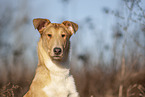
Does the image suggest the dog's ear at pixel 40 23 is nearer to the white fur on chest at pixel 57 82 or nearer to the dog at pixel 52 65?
the dog at pixel 52 65

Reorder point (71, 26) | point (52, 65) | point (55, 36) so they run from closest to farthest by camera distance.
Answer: point (52, 65), point (55, 36), point (71, 26)

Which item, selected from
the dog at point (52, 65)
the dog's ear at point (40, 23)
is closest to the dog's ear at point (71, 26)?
the dog at point (52, 65)

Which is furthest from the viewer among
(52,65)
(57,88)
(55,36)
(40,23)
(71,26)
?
(71,26)

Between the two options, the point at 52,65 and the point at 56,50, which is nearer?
the point at 56,50

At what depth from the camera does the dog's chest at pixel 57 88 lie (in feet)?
12.3

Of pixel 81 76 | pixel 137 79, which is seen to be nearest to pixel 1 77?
pixel 81 76

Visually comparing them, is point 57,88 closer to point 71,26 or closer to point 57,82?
point 57,82

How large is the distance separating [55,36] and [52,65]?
20.9 inches

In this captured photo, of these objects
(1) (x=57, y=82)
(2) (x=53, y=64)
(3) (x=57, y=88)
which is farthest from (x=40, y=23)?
(3) (x=57, y=88)

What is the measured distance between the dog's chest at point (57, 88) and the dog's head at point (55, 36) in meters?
0.39

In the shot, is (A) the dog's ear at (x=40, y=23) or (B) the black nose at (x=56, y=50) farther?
(A) the dog's ear at (x=40, y=23)

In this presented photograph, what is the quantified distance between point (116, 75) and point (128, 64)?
3.57ft

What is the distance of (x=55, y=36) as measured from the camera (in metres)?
4.16

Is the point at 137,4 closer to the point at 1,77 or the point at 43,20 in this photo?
the point at 43,20
